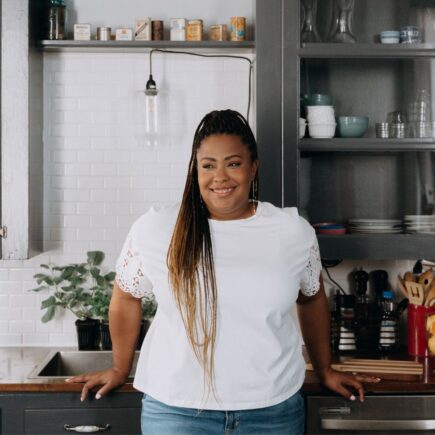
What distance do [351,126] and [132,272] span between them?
107 cm

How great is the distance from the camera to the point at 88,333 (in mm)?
2832

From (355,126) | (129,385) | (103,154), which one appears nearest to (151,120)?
(103,154)

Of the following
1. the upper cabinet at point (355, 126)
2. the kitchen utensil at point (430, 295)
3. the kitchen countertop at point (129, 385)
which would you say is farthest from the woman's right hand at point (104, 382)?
the kitchen utensil at point (430, 295)

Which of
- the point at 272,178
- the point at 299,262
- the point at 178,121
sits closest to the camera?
the point at 299,262

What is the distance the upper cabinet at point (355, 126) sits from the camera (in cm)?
251

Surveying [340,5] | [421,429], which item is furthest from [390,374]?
[340,5]

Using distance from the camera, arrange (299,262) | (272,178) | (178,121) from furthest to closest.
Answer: (178,121) < (272,178) < (299,262)

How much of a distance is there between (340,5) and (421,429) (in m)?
1.53

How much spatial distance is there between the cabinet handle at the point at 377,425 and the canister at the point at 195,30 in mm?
1583

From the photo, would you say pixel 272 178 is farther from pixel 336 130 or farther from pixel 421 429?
pixel 421 429

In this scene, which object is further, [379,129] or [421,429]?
[379,129]

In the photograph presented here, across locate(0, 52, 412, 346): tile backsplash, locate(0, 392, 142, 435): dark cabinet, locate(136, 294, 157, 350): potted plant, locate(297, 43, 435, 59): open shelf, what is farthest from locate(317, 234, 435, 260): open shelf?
locate(0, 392, 142, 435): dark cabinet

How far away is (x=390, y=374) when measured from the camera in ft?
7.67

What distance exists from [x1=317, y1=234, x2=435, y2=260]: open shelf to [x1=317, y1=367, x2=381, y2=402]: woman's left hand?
1.58 feet
